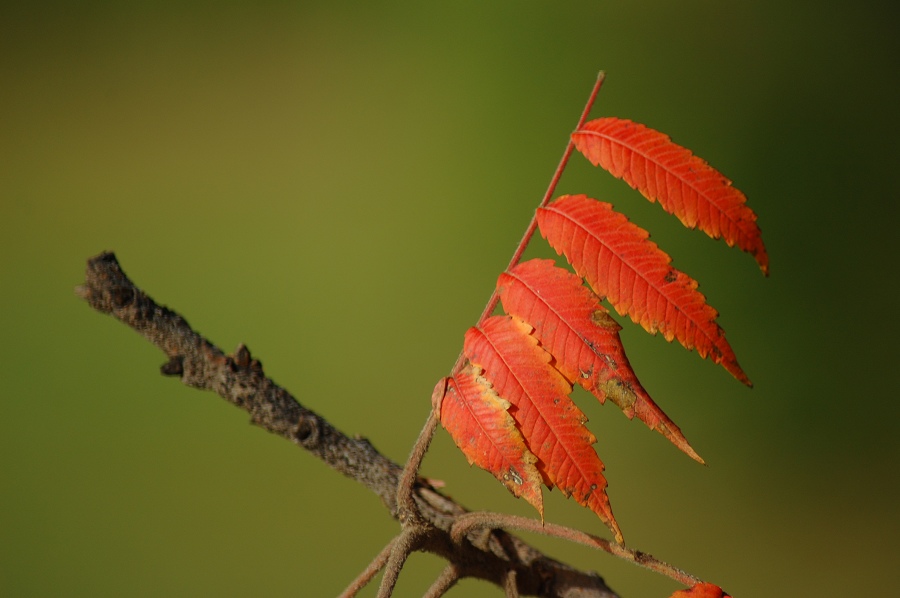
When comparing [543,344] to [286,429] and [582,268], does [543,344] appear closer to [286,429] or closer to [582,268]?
[582,268]

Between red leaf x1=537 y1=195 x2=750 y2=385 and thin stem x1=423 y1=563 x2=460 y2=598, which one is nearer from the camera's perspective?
red leaf x1=537 y1=195 x2=750 y2=385

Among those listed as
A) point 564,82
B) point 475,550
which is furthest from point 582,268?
point 564,82

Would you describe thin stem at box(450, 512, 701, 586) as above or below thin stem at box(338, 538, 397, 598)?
above

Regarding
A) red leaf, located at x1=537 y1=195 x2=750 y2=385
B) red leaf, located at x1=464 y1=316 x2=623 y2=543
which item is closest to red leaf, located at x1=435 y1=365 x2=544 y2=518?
red leaf, located at x1=464 y1=316 x2=623 y2=543

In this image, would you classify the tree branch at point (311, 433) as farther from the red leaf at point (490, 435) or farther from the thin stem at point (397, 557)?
the red leaf at point (490, 435)

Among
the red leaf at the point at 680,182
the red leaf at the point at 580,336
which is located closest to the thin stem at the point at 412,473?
the red leaf at the point at 580,336

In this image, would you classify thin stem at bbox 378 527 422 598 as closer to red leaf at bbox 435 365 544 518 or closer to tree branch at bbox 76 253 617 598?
tree branch at bbox 76 253 617 598

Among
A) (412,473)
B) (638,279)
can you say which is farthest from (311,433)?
(638,279)
